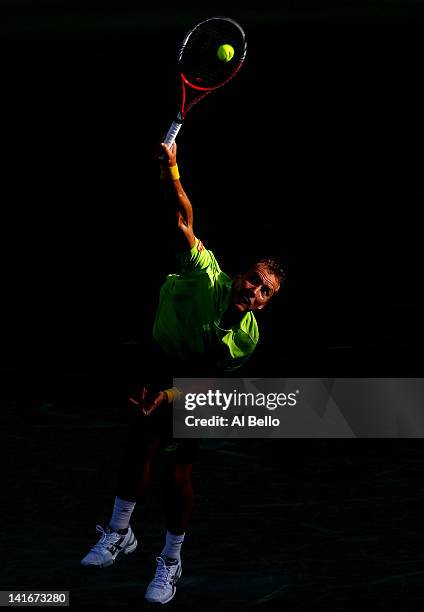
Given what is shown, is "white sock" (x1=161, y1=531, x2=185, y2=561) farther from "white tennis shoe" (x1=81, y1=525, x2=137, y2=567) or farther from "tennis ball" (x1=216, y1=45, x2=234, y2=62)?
"tennis ball" (x1=216, y1=45, x2=234, y2=62)

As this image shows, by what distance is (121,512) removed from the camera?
835cm

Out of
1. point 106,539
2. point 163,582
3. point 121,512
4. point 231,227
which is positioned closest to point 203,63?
point 121,512

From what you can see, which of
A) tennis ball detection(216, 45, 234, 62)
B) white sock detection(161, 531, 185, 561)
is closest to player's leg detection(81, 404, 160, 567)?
white sock detection(161, 531, 185, 561)

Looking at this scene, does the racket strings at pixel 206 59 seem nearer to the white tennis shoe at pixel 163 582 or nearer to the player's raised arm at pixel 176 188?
the player's raised arm at pixel 176 188

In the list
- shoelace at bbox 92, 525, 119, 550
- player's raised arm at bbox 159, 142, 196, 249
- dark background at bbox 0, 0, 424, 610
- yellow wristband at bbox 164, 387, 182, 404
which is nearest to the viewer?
player's raised arm at bbox 159, 142, 196, 249

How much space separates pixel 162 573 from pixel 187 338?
3.54ft

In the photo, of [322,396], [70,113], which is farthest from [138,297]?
[70,113]

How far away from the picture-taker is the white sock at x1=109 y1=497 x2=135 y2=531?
328 inches

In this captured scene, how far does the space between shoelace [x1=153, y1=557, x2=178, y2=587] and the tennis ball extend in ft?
7.72

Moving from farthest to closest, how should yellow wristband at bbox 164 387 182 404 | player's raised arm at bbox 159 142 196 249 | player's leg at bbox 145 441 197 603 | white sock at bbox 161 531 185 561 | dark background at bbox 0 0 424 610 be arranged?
dark background at bbox 0 0 424 610
white sock at bbox 161 531 185 561
player's leg at bbox 145 441 197 603
yellow wristband at bbox 164 387 182 404
player's raised arm at bbox 159 142 196 249

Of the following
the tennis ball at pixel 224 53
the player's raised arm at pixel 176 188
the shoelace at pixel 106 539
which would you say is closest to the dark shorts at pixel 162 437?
the shoelace at pixel 106 539

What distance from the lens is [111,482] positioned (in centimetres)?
930

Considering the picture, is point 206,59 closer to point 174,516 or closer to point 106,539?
point 174,516

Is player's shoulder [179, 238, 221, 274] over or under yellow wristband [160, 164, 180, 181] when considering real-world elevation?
under
